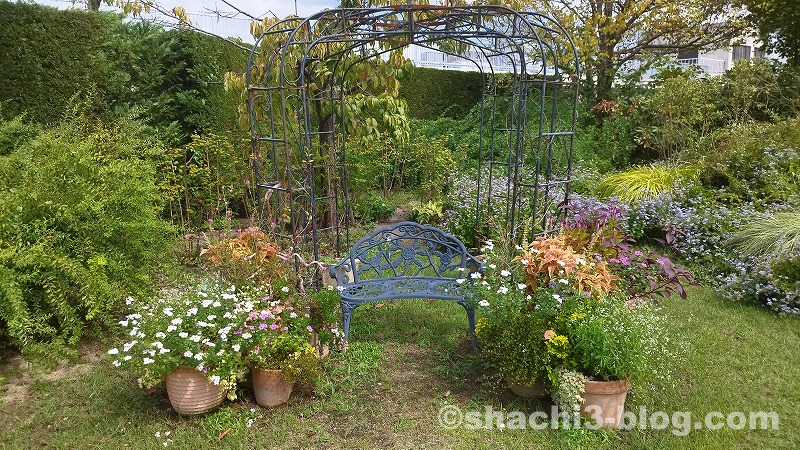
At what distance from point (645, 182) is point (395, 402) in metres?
4.82

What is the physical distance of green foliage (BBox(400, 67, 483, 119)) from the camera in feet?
35.0

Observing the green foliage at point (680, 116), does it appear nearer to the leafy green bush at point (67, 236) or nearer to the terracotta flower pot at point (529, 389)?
the terracotta flower pot at point (529, 389)

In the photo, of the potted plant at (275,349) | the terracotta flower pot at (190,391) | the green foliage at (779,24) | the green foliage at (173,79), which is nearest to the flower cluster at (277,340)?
the potted plant at (275,349)

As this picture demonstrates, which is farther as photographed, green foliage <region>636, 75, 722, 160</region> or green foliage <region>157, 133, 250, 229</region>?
green foliage <region>636, 75, 722, 160</region>

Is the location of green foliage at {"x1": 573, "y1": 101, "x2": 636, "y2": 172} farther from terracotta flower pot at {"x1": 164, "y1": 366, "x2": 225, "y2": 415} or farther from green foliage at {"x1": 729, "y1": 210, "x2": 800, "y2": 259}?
terracotta flower pot at {"x1": 164, "y1": 366, "x2": 225, "y2": 415}

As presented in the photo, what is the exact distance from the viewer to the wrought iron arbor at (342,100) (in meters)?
3.62

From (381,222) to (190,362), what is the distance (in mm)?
4409

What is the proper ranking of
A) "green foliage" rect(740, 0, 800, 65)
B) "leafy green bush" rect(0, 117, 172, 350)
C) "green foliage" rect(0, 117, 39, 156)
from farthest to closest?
"green foliage" rect(740, 0, 800, 65), "green foliage" rect(0, 117, 39, 156), "leafy green bush" rect(0, 117, 172, 350)

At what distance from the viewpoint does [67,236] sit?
3492mm

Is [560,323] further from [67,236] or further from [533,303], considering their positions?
[67,236]

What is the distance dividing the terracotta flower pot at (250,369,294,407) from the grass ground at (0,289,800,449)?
0.19ft

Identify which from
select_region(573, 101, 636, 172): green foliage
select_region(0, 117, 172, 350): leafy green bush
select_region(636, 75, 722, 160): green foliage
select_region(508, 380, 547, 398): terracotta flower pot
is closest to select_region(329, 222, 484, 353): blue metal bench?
select_region(508, 380, 547, 398): terracotta flower pot

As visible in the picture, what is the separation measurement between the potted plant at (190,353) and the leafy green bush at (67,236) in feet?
2.61

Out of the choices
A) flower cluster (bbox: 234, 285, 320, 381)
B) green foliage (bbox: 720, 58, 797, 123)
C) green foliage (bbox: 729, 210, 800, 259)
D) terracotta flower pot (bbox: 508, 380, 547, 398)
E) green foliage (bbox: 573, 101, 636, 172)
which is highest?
green foliage (bbox: 720, 58, 797, 123)
